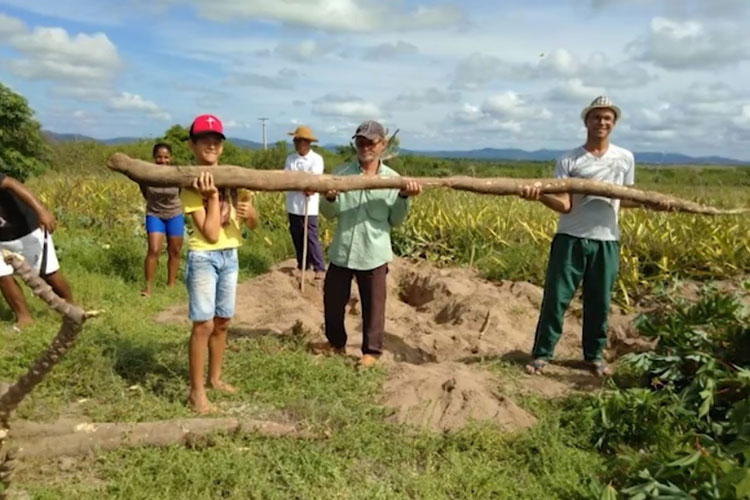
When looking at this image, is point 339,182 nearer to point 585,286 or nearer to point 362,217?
point 362,217

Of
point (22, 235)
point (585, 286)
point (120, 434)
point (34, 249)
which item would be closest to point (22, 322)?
point (34, 249)

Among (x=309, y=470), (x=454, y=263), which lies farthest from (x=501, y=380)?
(x=454, y=263)

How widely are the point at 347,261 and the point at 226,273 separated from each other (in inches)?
38.0

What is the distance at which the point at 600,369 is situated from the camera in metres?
4.53

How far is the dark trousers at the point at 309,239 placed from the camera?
728 cm

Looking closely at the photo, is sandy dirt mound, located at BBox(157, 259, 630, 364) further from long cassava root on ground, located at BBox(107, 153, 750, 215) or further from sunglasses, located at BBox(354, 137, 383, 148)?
sunglasses, located at BBox(354, 137, 383, 148)

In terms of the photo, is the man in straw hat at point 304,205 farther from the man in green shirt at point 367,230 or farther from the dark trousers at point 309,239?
the man in green shirt at point 367,230

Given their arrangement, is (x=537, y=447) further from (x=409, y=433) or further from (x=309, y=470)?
(x=309, y=470)

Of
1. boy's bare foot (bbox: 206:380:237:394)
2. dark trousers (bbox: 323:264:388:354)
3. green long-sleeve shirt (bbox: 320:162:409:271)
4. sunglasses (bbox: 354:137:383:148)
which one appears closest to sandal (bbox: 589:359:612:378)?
dark trousers (bbox: 323:264:388:354)

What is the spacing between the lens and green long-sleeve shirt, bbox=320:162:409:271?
4.38 meters

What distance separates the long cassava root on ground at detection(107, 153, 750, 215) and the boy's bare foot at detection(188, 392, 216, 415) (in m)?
1.14

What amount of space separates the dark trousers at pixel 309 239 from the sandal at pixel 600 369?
3.53m

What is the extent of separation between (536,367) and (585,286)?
637 millimetres

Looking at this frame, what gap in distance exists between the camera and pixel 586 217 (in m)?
4.35
